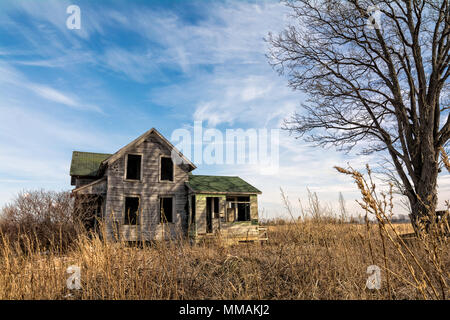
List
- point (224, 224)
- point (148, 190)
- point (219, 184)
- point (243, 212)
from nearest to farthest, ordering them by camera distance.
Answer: point (148, 190), point (224, 224), point (219, 184), point (243, 212)

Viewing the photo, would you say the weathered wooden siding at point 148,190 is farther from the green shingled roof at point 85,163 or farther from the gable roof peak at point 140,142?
the green shingled roof at point 85,163

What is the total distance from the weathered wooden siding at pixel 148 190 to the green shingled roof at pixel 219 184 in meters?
1.07

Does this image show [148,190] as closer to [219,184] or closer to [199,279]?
[219,184]

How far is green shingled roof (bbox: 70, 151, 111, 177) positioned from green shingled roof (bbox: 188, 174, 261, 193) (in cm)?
660

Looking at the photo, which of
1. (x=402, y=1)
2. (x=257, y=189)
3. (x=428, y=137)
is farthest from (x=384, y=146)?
(x=257, y=189)

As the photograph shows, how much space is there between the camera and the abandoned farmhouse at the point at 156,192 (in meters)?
15.2

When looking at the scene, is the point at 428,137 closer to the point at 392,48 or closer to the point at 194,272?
the point at 392,48

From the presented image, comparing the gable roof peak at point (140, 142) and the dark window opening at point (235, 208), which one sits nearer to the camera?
the gable roof peak at point (140, 142)

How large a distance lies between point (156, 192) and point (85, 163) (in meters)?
6.38

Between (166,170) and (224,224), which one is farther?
(166,170)

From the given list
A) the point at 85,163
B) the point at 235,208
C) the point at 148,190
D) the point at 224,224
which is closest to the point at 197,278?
the point at 148,190

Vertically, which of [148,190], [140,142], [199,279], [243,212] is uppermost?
[140,142]

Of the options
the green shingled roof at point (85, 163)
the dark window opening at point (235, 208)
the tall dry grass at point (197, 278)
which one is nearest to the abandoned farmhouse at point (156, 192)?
the green shingled roof at point (85, 163)

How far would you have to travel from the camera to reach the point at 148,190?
15.9m
